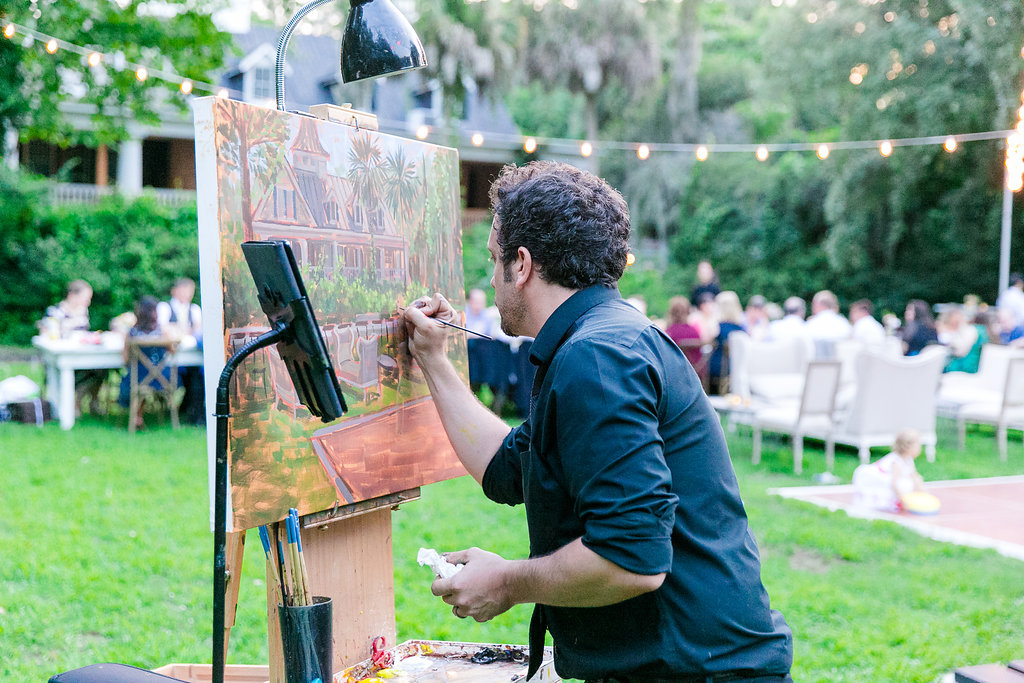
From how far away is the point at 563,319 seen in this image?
1.75 metres

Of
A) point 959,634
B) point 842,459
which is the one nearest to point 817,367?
point 842,459

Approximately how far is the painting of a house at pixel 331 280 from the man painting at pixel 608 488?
0.50 meters

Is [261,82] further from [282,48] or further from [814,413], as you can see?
[282,48]

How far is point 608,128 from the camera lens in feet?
84.1

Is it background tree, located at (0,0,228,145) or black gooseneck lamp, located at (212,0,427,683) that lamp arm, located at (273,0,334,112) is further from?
background tree, located at (0,0,228,145)

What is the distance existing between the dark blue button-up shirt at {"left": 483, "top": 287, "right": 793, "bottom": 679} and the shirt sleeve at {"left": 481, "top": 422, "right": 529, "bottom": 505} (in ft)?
1.14

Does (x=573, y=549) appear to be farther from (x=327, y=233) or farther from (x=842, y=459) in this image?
(x=842, y=459)

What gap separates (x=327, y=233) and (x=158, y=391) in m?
7.32

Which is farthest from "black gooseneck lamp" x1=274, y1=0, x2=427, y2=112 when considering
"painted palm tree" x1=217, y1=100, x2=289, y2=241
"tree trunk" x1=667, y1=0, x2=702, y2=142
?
"tree trunk" x1=667, y1=0, x2=702, y2=142

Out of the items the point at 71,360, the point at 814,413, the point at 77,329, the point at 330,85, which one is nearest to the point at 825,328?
the point at 814,413

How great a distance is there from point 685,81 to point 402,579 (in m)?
22.0

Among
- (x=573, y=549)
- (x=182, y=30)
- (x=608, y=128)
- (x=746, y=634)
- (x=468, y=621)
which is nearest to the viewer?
(x=573, y=549)

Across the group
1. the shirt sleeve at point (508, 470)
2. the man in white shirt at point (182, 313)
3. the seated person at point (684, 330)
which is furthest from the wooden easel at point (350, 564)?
the seated person at point (684, 330)

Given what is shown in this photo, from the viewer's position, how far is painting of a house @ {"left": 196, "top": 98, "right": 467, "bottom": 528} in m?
1.94
